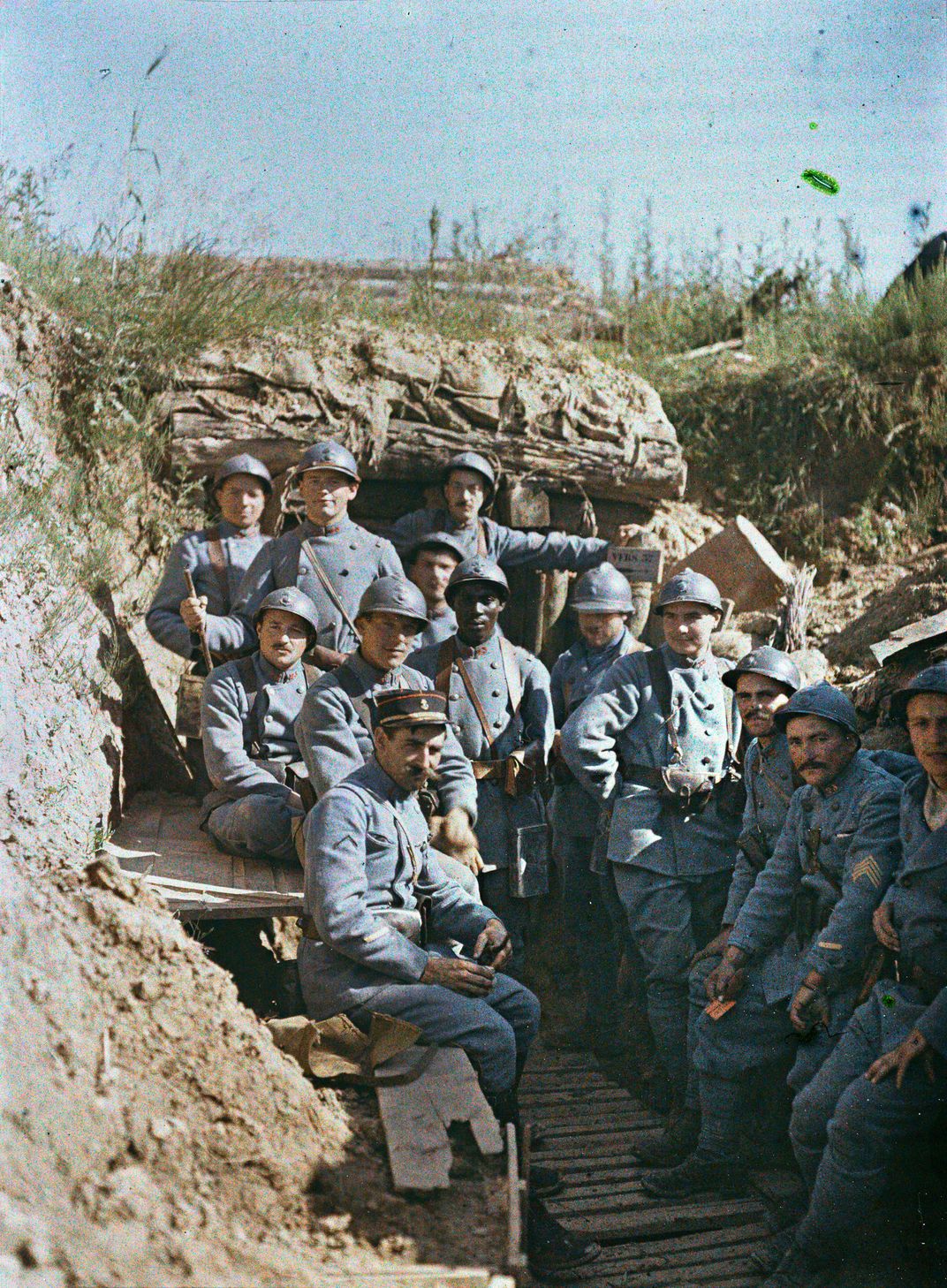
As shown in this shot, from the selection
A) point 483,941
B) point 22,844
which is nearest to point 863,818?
point 483,941

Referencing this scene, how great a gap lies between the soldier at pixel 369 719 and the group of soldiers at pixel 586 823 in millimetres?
14

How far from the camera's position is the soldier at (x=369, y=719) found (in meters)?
6.04

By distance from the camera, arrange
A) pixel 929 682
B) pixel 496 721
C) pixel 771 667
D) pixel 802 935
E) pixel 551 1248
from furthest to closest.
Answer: pixel 496 721 → pixel 771 667 → pixel 802 935 → pixel 551 1248 → pixel 929 682

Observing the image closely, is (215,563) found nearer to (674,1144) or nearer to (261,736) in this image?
(261,736)

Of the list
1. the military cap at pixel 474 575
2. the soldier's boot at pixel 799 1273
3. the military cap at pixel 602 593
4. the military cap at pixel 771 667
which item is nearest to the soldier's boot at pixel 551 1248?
the soldier's boot at pixel 799 1273

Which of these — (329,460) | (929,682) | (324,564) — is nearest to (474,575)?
(324,564)

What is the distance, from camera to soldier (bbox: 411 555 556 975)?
681cm

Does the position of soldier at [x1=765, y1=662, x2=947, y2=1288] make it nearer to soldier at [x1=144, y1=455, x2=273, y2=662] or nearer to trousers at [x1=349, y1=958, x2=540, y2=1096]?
trousers at [x1=349, y1=958, x2=540, y2=1096]

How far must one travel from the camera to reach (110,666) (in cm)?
760

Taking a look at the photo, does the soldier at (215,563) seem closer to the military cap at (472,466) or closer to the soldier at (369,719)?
the military cap at (472,466)

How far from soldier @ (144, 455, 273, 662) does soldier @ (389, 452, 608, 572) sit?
1083mm

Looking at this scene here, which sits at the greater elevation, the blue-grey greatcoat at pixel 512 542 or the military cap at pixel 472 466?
the military cap at pixel 472 466

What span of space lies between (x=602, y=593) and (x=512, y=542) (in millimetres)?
1283

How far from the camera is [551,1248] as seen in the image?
15.9 ft
